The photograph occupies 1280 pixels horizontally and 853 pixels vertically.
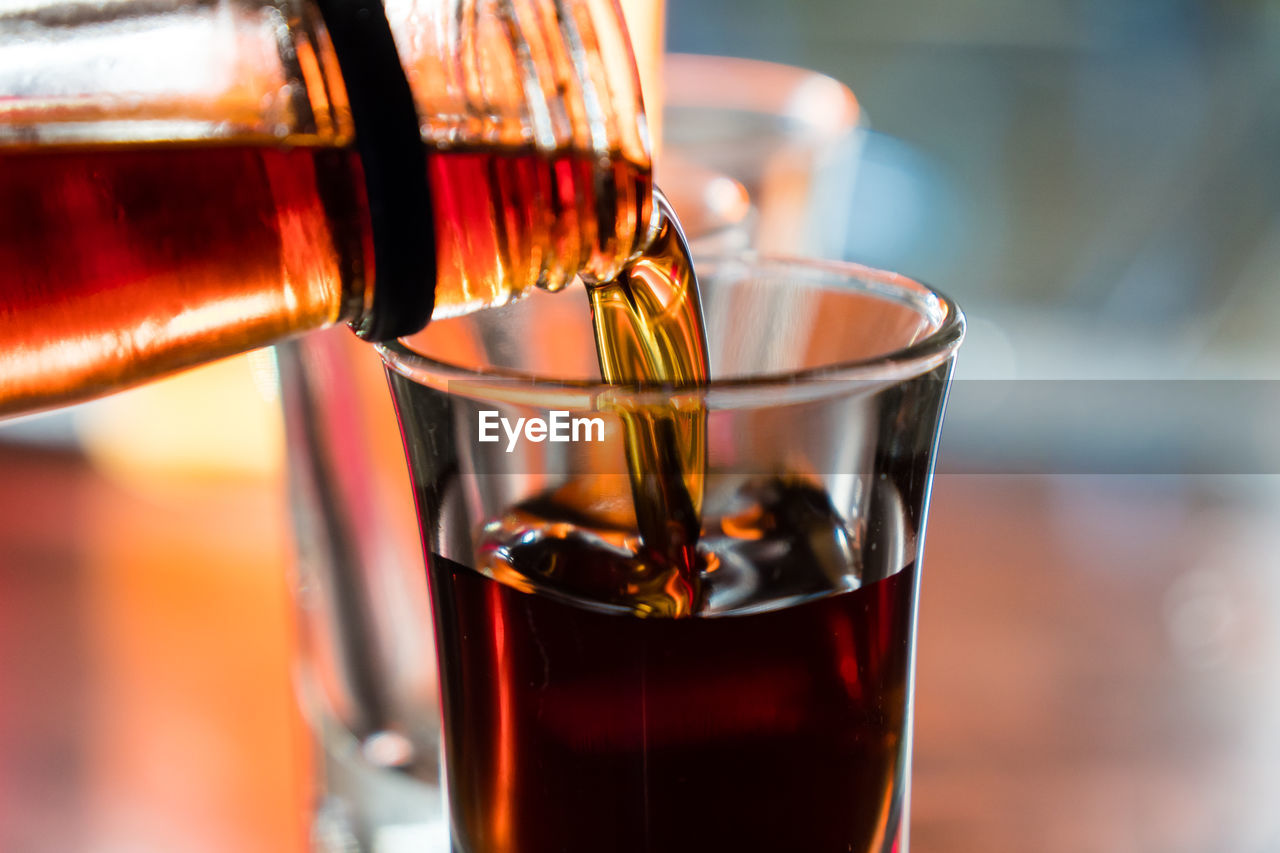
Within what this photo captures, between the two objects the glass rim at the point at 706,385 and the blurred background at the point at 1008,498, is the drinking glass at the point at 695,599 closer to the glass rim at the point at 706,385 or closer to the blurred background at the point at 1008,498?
the glass rim at the point at 706,385

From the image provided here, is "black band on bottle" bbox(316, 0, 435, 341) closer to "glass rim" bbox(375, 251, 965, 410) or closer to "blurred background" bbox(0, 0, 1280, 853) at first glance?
"glass rim" bbox(375, 251, 965, 410)

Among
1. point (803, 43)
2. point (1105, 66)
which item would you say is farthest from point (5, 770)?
point (1105, 66)

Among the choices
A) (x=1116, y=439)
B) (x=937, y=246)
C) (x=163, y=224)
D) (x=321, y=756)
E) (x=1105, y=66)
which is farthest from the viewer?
(x=937, y=246)

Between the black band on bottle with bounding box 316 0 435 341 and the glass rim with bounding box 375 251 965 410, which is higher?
the black band on bottle with bounding box 316 0 435 341

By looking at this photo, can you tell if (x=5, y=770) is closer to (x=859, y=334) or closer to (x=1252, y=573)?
(x=859, y=334)

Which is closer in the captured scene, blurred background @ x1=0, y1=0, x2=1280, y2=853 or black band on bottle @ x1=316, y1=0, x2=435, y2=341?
black band on bottle @ x1=316, y1=0, x2=435, y2=341

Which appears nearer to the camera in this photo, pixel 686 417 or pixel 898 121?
pixel 686 417

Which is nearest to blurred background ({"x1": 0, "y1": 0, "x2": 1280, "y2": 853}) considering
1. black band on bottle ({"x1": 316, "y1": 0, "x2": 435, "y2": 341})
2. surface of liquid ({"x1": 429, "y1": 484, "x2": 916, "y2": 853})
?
surface of liquid ({"x1": 429, "y1": 484, "x2": 916, "y2": 853})
